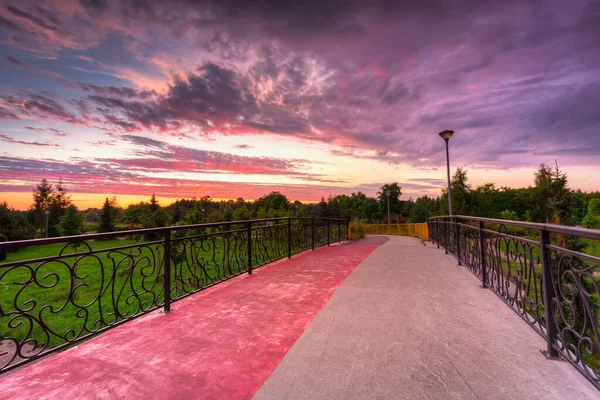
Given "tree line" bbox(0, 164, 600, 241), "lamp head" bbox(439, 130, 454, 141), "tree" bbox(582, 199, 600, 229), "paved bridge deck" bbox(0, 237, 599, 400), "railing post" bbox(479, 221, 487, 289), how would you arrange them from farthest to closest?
"tree" bbox(582, 199, 600, 229) < "tree line" bbox(0, 164, 600, 241) < "lamp head" bbox(439, 130, 454, 141) < "railing post" bbox(479, 221, 487, 289) < "paved bridge deck" bbox(0, 237, 599, 400)

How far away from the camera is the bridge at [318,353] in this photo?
1853mm

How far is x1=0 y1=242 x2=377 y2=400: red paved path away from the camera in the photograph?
1933 mm

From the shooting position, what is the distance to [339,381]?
6.30 ft

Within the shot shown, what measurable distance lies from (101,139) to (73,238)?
27.6ft

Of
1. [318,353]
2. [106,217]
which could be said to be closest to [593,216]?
[318,353]

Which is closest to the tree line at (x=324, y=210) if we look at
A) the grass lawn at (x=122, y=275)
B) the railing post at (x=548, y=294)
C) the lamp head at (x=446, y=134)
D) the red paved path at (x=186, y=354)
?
the grass lawn at (x=122, y=275)

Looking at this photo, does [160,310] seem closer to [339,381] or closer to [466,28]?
[339,381]

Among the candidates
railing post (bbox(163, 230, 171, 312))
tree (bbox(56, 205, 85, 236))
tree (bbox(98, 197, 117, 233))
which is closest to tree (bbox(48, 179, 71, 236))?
tree (bbox(98, 197, 117, 233))

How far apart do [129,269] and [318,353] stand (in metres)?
2.55

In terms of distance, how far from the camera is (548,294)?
2148 millimetres

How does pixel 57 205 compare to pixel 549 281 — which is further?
pixel 57 205

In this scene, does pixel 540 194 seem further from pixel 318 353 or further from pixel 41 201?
pixel 41 201

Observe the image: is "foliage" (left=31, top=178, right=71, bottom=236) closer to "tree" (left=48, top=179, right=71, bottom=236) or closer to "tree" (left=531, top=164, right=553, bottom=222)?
"tree" (left=48, top=179, right=71, bottom=236)

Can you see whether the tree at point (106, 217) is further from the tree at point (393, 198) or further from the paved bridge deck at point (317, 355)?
the tree at point (393, 198)
